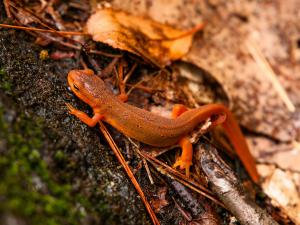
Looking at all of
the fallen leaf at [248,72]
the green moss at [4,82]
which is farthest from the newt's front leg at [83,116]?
the fallen leaf at [248,72]

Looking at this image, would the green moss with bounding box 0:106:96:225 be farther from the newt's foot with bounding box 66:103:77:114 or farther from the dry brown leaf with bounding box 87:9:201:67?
the dry brown leaf with bounding box 87:9:201:67

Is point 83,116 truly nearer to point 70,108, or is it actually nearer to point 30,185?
point 70,108

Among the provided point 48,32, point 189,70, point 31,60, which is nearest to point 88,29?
point 48,32

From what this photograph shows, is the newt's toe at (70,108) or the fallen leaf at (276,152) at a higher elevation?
the newt's toe at (70,108)

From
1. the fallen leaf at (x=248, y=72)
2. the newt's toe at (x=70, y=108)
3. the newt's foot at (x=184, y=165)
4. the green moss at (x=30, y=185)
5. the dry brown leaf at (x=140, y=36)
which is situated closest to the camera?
the green moss at (x=30, y=185)

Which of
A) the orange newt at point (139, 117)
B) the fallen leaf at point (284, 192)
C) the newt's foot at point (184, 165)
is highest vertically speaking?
the orange newt at point (139, 117)

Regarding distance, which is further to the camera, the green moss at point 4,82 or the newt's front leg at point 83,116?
the newt's front leg at point 83,116

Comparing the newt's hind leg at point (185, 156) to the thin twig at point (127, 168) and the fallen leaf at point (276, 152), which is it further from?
the fallen leaf at point (276, 152)
